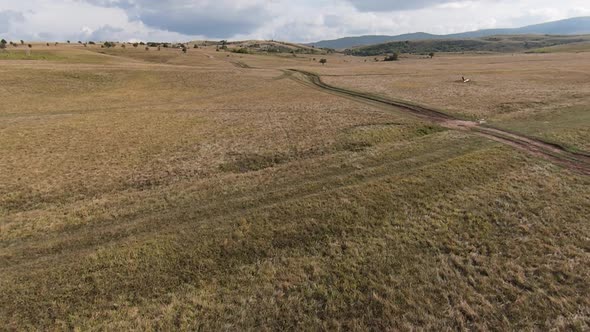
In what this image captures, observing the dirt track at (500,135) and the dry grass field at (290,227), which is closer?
the dry grass field at (290,227)

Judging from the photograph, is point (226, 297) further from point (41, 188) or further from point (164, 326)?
point (41, 188)

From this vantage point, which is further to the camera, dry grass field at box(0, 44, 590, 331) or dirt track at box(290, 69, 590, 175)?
dirt track at box(290, 69, 590, 175)

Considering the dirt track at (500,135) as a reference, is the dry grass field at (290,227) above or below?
below

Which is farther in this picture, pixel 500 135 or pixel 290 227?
pixel 500 135

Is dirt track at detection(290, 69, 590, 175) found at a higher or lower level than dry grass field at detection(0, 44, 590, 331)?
higher

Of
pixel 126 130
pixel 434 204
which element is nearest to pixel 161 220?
pixel 434 204
